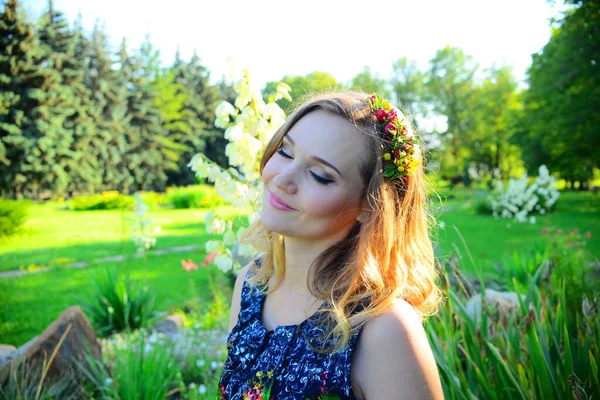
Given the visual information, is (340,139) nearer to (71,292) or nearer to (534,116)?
(71,292)

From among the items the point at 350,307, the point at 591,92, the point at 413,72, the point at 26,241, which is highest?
the point at 413,72

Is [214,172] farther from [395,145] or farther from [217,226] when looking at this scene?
[395,145]

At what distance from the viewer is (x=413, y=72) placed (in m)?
39.8

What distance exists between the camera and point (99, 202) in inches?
471

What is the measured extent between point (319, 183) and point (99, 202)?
39.4ft

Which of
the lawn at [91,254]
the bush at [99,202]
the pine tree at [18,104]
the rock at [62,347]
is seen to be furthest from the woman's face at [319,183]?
the bush at [99,202]

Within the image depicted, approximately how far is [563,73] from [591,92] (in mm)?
1123

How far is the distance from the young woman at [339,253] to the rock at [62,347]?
186 cm

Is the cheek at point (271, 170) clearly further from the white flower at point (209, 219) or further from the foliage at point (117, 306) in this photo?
the foliage at point (117, 306)

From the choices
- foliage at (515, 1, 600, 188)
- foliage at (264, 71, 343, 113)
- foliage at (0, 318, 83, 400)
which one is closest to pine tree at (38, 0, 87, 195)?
foliage at (0, 318, 83, 400)

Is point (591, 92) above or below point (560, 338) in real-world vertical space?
above

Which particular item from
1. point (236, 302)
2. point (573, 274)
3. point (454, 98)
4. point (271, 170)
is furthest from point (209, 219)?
point (454, 98)

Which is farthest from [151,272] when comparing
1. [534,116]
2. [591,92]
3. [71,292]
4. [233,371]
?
[534,116]

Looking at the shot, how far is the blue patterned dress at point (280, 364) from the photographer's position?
3.96 ft
